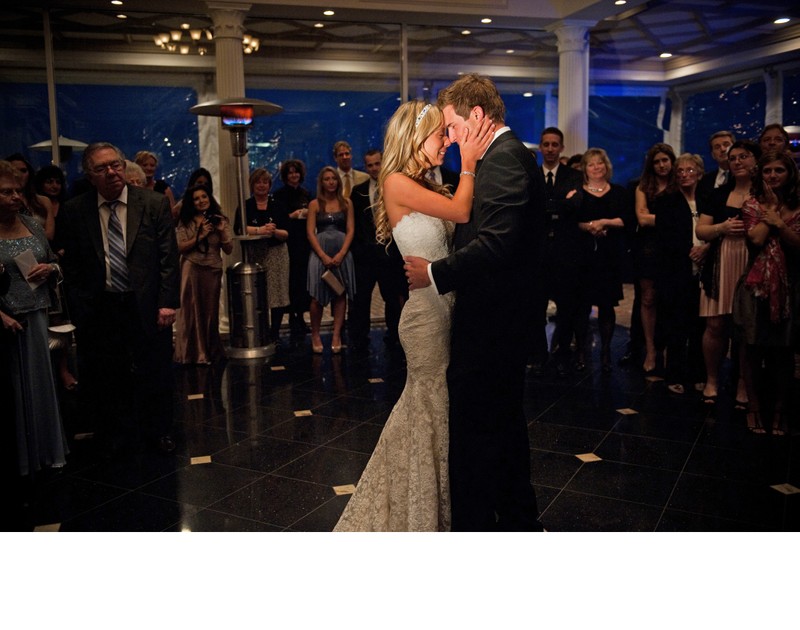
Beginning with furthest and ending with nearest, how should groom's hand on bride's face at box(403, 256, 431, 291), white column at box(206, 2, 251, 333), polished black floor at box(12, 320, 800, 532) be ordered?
1. white column at box(206, 2, 251, 333)
2. polished black floor at box(12, 320, 800, 532)
3. groom's hand on bride's face at box(403, 256, 431, 291)

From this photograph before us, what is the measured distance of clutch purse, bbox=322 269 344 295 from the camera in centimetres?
686

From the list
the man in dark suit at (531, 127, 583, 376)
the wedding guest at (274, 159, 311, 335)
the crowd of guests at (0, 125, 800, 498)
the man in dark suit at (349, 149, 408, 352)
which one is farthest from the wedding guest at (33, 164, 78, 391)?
the man in dark suit at (531, 127, 583, 376)

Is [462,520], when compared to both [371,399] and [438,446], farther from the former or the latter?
[371,399]

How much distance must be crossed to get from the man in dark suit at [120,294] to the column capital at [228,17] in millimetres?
4127

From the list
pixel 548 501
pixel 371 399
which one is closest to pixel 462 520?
pixel 548 501

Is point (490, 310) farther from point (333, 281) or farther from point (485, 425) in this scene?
point (333, 281)

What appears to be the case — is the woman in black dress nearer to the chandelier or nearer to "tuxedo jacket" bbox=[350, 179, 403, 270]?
"tuxedo jacket" bbox=[350, 179, 403, 270]

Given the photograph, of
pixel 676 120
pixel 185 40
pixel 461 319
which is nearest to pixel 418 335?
pixel 461 319

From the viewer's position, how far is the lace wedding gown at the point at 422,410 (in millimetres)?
2730

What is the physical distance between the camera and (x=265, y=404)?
17.3 ft

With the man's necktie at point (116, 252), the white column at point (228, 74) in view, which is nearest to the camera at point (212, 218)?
the white column at point (228, 74)

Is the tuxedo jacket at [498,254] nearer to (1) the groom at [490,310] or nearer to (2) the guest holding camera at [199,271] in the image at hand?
(1) the groom at [490,310]

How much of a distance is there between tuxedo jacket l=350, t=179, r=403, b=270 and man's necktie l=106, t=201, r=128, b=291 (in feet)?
9.31
